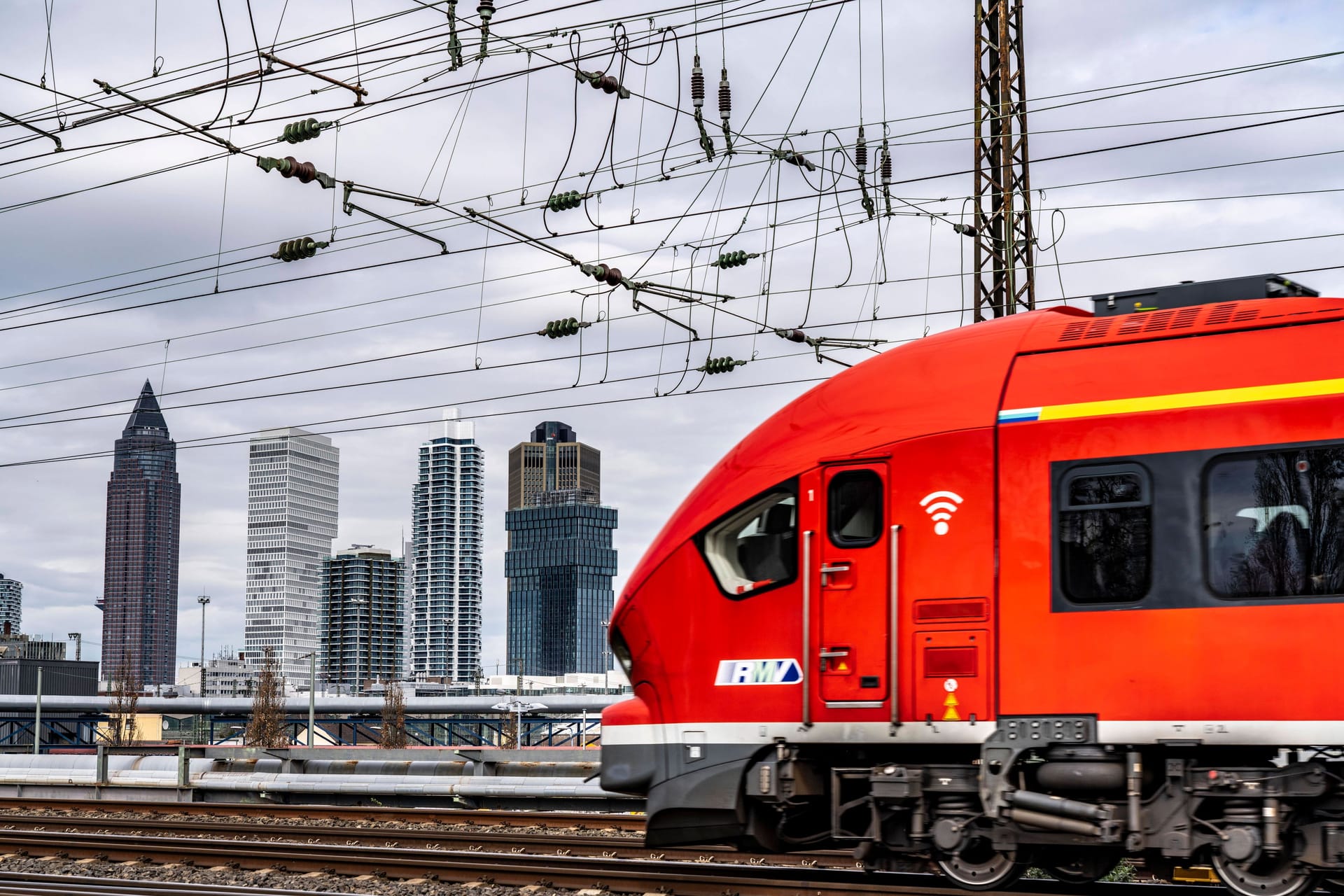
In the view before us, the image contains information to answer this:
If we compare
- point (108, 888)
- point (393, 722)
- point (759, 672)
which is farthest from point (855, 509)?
point (393, 722)

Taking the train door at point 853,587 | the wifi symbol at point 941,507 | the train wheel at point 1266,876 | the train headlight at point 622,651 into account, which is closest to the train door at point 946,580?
the wifi symbol at point 941,507

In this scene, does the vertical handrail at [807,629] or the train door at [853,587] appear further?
the vertical handrail at [807,629]

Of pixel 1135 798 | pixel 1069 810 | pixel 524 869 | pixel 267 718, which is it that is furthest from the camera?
pixel 267 718

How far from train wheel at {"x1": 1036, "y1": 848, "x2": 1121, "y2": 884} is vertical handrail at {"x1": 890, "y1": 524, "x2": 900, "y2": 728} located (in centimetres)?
147

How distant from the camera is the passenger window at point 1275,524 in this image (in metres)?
9.08

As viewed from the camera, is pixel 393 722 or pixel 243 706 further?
pixel 243 706

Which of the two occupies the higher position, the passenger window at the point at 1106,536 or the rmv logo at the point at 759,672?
the passenger window at the point at 1106,536

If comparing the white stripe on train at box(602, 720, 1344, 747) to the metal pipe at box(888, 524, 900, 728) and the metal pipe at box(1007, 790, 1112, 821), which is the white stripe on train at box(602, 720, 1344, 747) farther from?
the metal pipe at box(1007, 790, 1112, 821)

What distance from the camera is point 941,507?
33.6 ft

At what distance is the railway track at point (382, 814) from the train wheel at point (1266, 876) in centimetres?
941

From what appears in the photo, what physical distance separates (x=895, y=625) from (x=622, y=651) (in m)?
2.70

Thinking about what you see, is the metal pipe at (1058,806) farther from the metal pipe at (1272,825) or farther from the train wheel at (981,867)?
the metal pipe at (1272,825)

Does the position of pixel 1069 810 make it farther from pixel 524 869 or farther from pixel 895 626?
pixel 524 869

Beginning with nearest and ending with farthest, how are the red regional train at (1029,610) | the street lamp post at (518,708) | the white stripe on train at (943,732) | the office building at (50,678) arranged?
the white stripe on train at (943,732)
the red regional train at (1029,610)
the street lamp post at (518,708)
the office building at (50,678)
